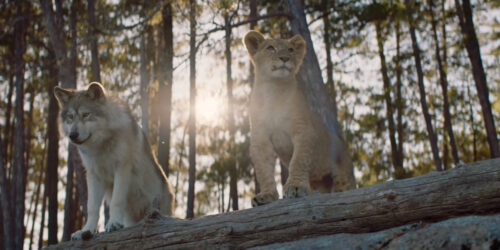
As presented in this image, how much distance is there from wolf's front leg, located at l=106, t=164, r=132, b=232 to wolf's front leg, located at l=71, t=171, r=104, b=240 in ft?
0.76

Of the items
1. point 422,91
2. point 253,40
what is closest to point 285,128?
point 253,40

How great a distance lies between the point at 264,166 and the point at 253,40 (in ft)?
5.97

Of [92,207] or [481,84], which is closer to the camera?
[92,207]

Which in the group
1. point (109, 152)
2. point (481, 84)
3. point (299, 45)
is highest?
point (481, 84)

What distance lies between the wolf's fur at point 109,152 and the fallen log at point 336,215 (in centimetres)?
63

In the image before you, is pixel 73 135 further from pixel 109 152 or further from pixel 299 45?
pixel 299 45

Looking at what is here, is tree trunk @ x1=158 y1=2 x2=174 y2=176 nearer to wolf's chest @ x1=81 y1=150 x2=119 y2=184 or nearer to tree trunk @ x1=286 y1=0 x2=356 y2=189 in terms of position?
tree trunk @ x1=286 y1=0 x2=356 y2=189

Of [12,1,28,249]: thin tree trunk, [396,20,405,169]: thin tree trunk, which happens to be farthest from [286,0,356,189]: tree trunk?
[12,1,28,249]: thin tree trunk

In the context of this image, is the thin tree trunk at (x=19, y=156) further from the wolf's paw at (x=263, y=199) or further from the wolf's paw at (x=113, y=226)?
the wolf's paw at (x=263, y=199)

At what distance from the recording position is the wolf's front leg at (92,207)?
18.3 feet

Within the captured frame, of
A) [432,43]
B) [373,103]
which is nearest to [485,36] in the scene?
[432,43]

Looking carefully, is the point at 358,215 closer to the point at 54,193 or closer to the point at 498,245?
the point at 498,245

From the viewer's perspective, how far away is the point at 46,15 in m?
11.8

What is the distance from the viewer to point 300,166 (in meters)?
5.74
